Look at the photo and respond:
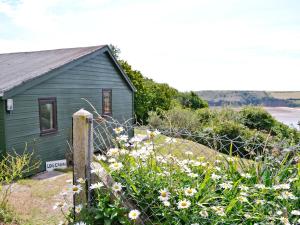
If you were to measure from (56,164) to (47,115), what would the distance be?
59.5 inches

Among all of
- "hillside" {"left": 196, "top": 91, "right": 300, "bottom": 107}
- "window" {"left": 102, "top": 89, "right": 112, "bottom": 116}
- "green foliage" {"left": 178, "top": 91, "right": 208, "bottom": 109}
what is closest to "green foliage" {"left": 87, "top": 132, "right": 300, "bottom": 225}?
"window" {"left": 102, "top": 89, "right": 112, "bottom": 116}

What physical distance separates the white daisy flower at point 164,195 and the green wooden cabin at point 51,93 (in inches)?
228

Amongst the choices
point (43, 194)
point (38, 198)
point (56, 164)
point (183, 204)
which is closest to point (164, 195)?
point (183, 204)

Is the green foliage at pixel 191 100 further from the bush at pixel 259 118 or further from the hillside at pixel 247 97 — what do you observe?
the bush at pixel 259 118

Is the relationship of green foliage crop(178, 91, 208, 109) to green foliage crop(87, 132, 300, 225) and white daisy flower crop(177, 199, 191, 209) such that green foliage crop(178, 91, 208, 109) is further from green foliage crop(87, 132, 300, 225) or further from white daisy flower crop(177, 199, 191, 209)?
white daisy flower crop(177, 199, 191, 209)

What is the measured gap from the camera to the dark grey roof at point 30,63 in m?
7.62

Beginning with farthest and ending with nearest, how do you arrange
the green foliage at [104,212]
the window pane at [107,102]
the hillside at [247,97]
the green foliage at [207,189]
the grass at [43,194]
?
the hillside at [247,97]
the window pane at [107,102]
the grass at [43,194]
the green foliage at [104,212]
the green foliage at [207,189]

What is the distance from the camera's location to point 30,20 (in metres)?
9.39

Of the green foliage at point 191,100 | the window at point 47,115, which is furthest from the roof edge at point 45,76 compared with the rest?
the green foliage at point 191,100

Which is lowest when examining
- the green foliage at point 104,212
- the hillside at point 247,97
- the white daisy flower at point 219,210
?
the green foliage at point 104,212

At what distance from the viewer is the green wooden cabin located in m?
7.27

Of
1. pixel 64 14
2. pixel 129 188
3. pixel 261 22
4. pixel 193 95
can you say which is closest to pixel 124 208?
pixel 129 188

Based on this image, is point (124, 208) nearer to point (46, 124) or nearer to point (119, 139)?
point (119, 139)

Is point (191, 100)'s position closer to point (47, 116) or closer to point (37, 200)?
point (47, 116)
